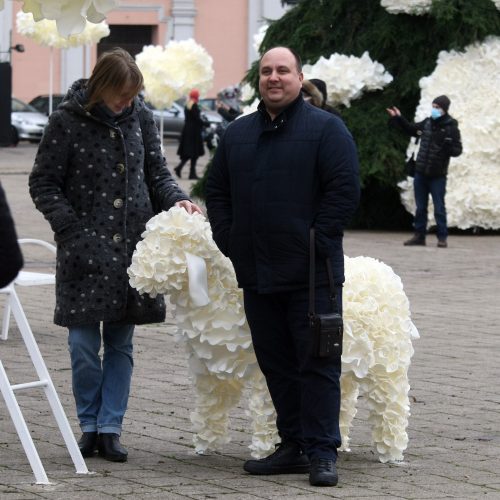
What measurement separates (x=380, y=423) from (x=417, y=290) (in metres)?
7.04

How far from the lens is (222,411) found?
268 inches

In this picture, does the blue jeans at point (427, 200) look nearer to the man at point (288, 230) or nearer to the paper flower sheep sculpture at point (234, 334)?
the paper flower sheep sculpture at point (234, 334)

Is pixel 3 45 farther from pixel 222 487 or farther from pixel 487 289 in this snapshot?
pixel 222 487

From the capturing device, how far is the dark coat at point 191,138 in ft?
100

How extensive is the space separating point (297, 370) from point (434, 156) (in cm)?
1156

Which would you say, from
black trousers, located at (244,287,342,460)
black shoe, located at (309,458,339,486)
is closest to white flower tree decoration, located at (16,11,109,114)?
black trousers, located at (244,287,342,460)

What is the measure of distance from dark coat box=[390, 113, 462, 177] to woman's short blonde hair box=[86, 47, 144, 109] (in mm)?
11364

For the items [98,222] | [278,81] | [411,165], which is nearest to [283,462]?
[98,222]

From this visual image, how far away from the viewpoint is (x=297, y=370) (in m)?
6.51

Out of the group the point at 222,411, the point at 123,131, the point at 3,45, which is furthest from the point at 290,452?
the point at 3,45

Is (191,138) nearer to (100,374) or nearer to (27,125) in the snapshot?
(27,125)

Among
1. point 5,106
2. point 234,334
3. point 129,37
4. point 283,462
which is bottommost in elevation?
point 283,462

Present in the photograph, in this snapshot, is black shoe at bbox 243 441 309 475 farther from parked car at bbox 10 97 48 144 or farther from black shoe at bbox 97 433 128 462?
parked car at bbox 10 97 48 144

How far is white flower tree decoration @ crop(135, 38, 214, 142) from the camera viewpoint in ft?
83.8
